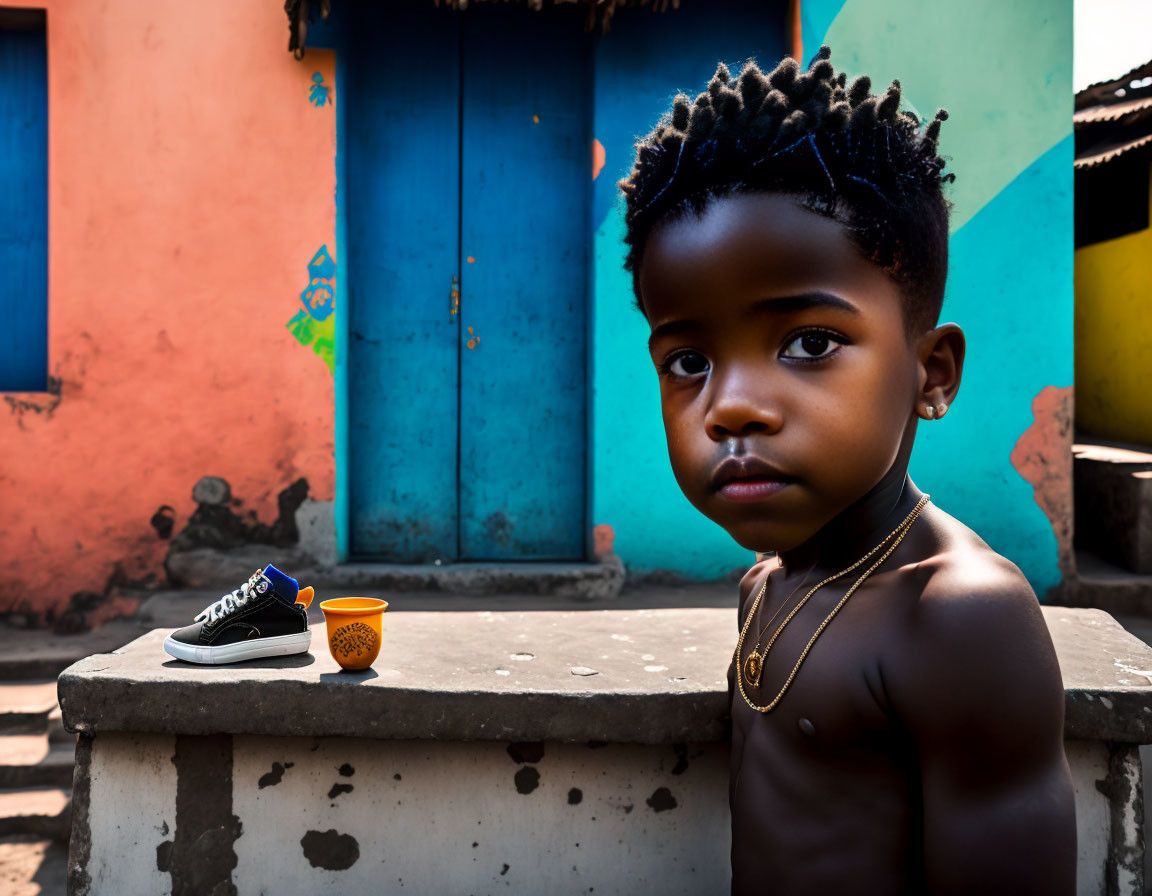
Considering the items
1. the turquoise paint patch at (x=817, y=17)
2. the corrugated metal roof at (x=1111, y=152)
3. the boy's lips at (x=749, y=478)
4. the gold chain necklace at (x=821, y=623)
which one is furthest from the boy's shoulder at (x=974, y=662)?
the corrugated metal roof at (x=1111, y=152)

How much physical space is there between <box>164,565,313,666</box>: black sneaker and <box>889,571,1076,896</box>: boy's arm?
1241 mm

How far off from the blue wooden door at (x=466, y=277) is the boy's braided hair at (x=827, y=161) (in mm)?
3702

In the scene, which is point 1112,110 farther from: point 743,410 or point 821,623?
point 743,410

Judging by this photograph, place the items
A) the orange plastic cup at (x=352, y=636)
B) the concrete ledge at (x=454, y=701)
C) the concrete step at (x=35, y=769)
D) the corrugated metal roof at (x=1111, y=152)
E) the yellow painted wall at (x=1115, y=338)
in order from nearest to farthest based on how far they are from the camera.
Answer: the concrete ledge at (x=454, y=701) < the orange plastic cup at (x=352, y=636) < the concrete step at (x=35, y=769) < the corrugated metal roof at (x=1111, y=152) < the yellow painted wall at (x=1115, y=338)

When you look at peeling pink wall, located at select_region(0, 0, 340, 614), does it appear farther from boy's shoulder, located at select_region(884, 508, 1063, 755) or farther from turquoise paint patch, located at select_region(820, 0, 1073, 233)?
boy's shoulder, located at select_region(884, 508, 1063, 755)

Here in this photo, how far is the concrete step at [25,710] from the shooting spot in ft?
10.6

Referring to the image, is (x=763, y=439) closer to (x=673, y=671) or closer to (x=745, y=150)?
(x=745, y=150)

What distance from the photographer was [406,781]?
62.0 inches

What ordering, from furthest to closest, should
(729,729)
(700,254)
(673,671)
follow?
(673,671) → (729,729) → (700,254)

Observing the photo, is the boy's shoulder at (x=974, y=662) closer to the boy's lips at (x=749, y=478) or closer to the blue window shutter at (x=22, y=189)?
the boy's lips at (x=749, y=478)

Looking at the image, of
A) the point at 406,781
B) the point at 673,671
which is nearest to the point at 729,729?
the point at 673,671

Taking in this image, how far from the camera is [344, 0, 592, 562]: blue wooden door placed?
15.3 ft

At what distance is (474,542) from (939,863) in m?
3.99

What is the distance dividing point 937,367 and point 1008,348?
3825 millimetres
